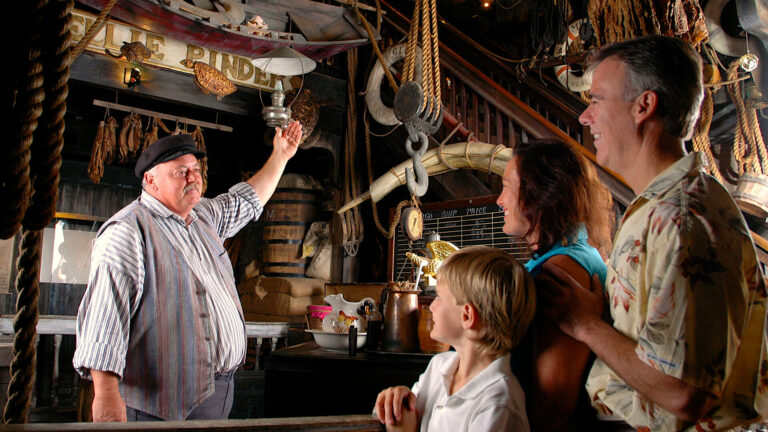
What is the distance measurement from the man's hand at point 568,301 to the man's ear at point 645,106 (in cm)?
40

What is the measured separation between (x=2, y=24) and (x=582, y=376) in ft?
4.42

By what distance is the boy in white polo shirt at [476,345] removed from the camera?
127 cm

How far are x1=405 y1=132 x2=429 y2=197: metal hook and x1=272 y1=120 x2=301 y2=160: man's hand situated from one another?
94 centimetres

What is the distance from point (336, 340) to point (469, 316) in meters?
1.68

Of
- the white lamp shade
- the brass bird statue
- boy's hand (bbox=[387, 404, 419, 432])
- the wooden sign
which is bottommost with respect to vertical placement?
boy's hand (bbox=[387, 404, 419, 432])

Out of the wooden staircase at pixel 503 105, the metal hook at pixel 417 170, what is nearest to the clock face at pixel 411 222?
the metal hook at pixel 417 170

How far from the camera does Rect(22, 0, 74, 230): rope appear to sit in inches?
35.9

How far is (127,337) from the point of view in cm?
222

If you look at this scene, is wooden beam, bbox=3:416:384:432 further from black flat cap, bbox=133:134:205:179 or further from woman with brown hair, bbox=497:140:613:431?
black flat cap, bbox=133:134:205:179

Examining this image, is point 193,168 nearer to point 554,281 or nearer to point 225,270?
point 225,270

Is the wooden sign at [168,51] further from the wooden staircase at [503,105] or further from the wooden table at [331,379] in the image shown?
the wooden table at [331,379]

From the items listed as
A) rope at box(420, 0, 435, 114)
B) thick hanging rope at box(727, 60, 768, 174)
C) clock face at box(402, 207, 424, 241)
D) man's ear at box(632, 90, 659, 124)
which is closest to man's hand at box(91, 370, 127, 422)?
man's ear at box(632, 90, 659, 124)

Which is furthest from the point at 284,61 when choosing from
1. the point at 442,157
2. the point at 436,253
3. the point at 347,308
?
the point at 436,253

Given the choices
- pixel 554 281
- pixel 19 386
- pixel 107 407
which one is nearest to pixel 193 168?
pixel 107 407
